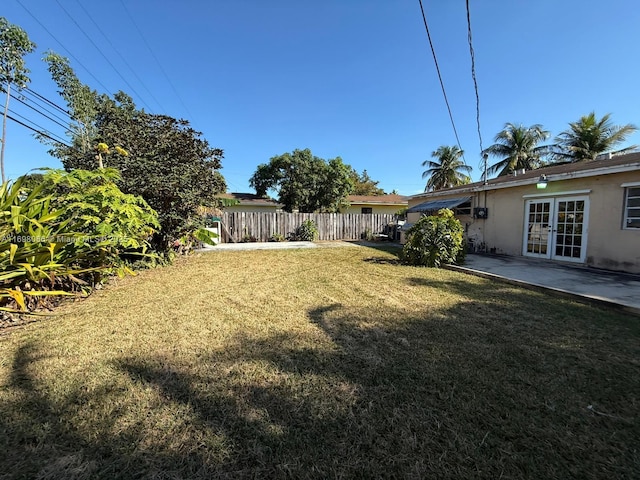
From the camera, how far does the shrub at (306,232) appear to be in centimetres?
1526

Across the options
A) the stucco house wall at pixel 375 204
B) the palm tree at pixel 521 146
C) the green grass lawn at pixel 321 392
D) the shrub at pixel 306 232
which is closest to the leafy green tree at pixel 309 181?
the stucco house wall at pixel 375 204

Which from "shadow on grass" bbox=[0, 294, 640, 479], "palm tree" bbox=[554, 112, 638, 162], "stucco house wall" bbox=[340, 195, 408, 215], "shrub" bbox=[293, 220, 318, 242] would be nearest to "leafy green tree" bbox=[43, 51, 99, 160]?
"shrub" bbox=[293, 220, 318, 242]

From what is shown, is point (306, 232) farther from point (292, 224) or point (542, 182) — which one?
point (542, 182)

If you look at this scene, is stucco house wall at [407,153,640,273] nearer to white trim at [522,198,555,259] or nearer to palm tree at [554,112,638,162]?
white trim at [522,198,555,259]

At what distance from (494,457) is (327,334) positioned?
1.80m

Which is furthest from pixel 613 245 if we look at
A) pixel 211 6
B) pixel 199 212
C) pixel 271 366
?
pixel 211 6

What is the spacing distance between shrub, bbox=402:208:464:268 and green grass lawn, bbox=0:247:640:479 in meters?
3.23

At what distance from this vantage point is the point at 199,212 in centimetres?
825

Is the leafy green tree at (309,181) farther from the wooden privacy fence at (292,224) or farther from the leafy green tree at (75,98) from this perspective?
the leafy green tree at (75,98)

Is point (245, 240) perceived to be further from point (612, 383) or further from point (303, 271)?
point (612, 383)

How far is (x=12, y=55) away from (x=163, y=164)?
14626 millimetres

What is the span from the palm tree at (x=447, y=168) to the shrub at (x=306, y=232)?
15764mm

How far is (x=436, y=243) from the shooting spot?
710cm

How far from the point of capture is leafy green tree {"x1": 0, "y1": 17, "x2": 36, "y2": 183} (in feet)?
42.4
